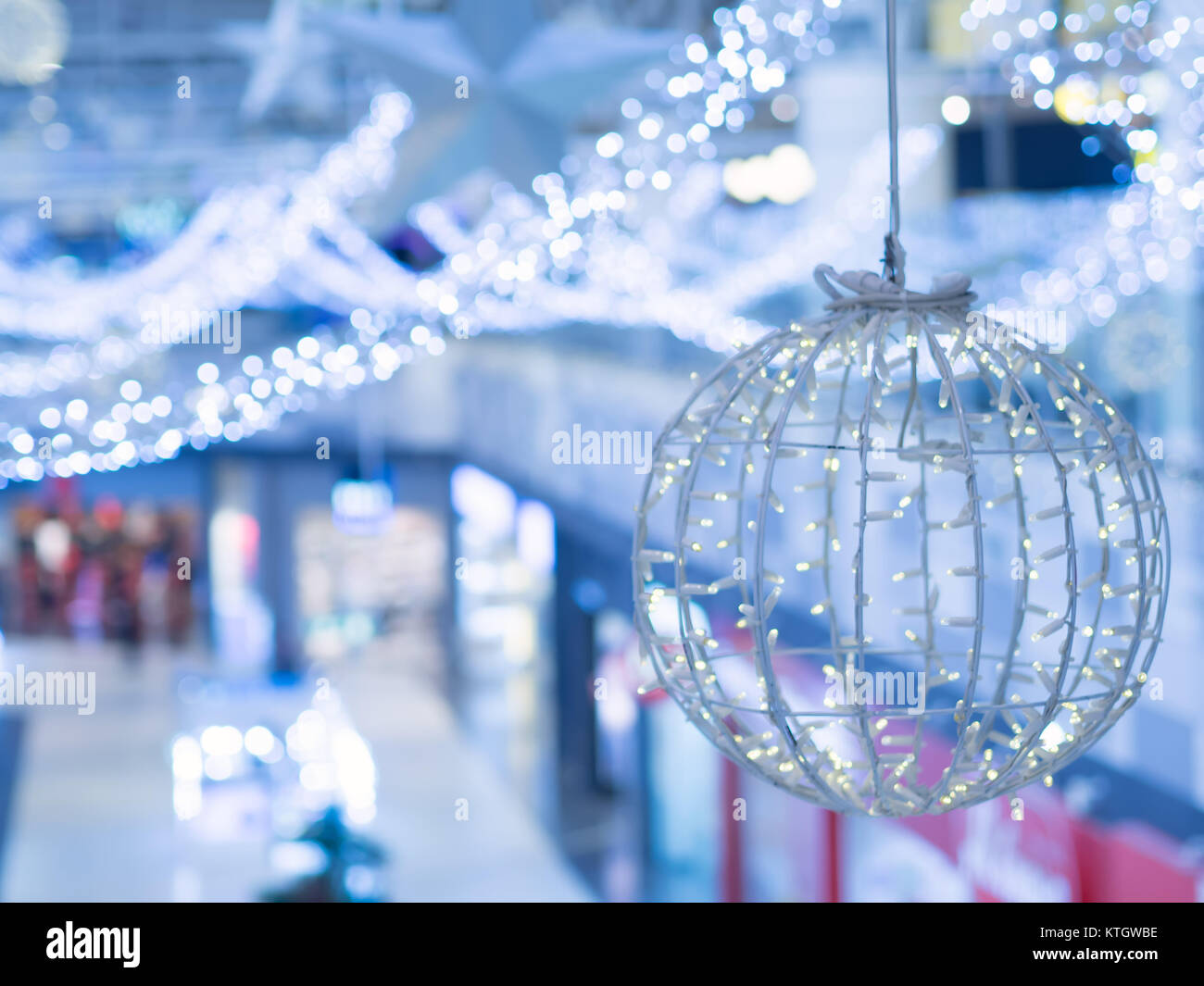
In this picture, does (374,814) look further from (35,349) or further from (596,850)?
(35,349)

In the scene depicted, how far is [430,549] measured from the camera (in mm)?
17328

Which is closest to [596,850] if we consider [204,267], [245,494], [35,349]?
[204,267]

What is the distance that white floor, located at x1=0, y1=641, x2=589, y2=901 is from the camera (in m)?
9.30

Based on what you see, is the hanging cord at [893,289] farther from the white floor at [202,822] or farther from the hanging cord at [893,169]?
the white floor at [202,822]

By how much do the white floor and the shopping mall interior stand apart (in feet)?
0.16

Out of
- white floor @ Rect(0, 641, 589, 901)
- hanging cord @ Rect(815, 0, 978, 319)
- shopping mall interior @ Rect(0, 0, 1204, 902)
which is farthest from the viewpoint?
white floor @ Rect(0, 641, 589, 901)

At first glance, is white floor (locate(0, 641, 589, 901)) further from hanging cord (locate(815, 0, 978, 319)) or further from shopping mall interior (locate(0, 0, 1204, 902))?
hanging cord (locate(815, 0, 978, 319))

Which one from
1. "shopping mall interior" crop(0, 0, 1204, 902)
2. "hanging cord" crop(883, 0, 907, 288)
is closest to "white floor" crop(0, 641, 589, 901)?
"shopping mall interior" crop(0, 0, 1204, 902)

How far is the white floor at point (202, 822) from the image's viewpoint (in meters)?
9.30

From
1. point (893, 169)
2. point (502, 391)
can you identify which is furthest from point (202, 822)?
point (893, 169)

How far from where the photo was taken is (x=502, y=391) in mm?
12398

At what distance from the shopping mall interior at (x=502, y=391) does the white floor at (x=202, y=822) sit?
0.16 ft

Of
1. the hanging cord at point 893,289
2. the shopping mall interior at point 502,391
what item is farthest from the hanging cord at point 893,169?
the shopping mall interior at point 502,391
